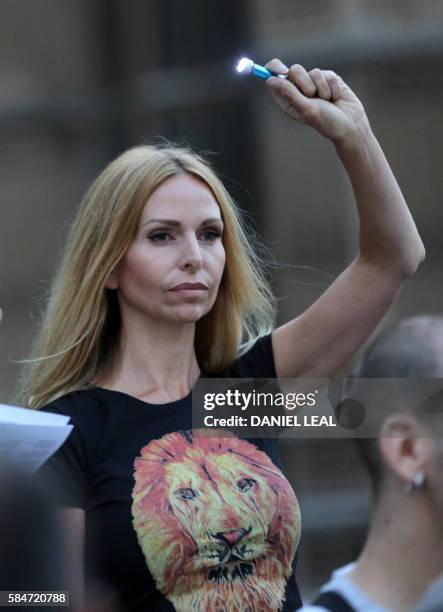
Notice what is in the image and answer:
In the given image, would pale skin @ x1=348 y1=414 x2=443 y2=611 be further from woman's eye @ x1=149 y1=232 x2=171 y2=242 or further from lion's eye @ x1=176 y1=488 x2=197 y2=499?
woman's eye @ x1=149 y1=232 x2=171 y2=242

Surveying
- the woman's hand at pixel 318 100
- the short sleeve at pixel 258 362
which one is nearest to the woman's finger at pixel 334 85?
the woman's hand at pixel 318 100

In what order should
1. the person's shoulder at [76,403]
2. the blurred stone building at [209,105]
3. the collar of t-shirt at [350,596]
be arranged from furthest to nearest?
the blurred stone building at [209,105]
the person's shoulder at [76,403]
the collar of t-shirt at [350,596]

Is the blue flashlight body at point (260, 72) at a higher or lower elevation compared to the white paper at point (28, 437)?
higher

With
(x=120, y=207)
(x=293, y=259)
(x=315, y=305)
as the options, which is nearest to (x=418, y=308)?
(x=293, y=259)

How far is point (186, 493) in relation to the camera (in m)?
1.42

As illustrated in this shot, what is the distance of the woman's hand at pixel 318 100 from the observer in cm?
138

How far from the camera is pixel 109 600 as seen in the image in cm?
137

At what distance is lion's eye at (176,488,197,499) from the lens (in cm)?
141

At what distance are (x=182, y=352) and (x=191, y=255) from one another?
0.13 m

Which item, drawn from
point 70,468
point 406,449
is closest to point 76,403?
point 70,468

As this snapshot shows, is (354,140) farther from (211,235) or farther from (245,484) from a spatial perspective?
(245,484)

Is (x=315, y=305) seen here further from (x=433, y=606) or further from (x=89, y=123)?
(x=89, y=123)

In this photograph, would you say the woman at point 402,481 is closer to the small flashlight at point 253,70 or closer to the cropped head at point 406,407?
the cropped head at point 406,407

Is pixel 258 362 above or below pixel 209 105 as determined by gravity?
below
